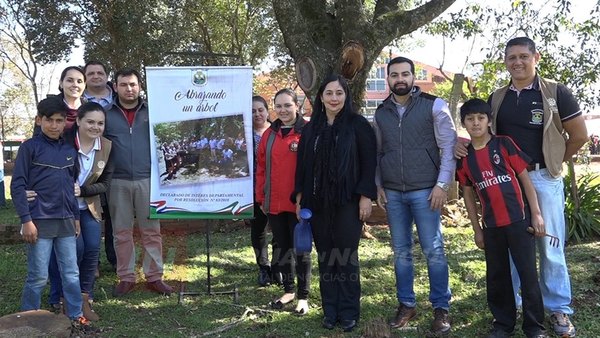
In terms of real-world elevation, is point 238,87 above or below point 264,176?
above

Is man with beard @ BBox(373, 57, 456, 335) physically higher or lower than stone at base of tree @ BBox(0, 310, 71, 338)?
higher

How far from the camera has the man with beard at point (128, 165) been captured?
471 cm

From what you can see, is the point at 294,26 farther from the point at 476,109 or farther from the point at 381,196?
the point at 476,109

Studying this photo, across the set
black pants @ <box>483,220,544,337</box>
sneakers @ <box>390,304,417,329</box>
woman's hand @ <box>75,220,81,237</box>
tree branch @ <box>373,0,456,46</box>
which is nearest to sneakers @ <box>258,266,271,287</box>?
sneakers @ <box>390,304,417,329</box>

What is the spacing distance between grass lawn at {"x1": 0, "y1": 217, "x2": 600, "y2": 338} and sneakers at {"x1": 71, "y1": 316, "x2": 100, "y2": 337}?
4.0 inches

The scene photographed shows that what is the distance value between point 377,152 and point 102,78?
2.80 meters

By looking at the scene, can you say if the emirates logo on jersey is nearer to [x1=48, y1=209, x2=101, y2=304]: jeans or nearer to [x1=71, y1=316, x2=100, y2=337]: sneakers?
[x1=48, y1=209, x2=101, y2=304]: jeans

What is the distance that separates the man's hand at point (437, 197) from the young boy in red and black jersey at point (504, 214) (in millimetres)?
→ 228

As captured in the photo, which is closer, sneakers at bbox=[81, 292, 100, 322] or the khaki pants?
sneakers at bbox=[81, 292, 100, 322]

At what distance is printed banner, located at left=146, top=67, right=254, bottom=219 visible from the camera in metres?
4.63

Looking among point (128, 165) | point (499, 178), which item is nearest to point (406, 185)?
point (499, 178)

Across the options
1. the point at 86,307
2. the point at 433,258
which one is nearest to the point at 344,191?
the point at 433,258

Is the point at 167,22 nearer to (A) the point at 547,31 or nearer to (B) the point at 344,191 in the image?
(A) the point at 547,31

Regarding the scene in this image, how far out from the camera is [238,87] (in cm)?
466
